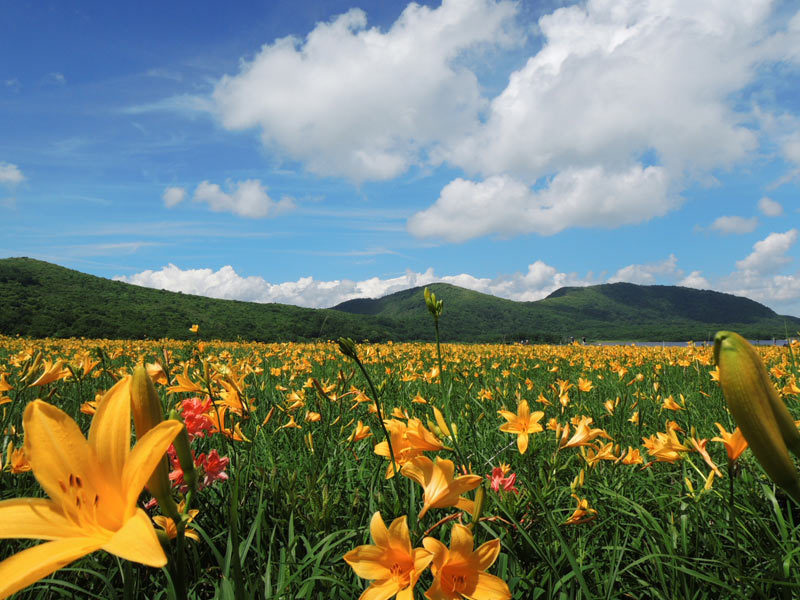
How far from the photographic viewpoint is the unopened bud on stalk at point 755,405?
0.61m

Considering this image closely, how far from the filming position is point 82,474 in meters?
0.68

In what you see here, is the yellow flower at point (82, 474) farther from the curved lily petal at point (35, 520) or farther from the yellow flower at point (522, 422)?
the yellow flower at point (522, 422)

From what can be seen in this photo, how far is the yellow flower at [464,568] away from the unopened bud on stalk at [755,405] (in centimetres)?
45

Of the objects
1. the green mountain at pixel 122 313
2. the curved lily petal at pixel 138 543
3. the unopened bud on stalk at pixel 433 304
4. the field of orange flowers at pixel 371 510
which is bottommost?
the field of orange flowers at pixel 371 510

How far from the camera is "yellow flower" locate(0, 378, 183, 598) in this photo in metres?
0.60

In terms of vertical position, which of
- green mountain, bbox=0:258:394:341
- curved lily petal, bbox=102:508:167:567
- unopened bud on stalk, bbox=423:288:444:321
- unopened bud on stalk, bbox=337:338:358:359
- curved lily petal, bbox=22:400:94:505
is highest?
green mountain, bbox=0:258:394:341

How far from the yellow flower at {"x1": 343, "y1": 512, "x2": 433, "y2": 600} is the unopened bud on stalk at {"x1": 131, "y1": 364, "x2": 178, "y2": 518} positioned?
0.35m

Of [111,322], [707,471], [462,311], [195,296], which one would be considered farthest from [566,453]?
[462,311]

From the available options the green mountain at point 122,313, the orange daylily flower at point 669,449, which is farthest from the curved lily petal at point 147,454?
the green mountain at point 122,313

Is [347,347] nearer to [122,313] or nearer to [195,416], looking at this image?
[195,416]

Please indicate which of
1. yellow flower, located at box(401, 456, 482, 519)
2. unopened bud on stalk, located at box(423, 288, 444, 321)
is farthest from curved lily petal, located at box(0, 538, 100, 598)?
unopened bud on stalk, located at box(423, 288, 444, 321)

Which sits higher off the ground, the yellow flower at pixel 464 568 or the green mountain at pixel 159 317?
the green mountain at pixel 159 317

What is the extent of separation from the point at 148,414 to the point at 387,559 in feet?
1.74

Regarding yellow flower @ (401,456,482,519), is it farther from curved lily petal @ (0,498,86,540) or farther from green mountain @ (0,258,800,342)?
green mountain @ (0,258,800,342)
